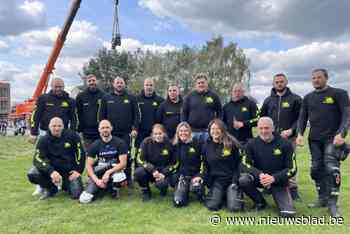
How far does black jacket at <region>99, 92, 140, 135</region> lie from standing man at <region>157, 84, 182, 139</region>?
472 millimetres

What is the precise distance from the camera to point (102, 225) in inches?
200

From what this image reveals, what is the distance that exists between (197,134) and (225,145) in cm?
92

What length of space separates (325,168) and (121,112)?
12.2 ft

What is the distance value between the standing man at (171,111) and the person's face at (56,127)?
1847 millimetres

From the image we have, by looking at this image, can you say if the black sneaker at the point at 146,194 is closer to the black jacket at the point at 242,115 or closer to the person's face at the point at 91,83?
the black jacket at the point at 242,115

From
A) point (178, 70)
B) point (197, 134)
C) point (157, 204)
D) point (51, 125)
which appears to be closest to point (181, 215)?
point (157, 204)

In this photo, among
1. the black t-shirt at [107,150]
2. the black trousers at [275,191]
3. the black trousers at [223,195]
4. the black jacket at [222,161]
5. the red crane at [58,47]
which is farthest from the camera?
the red crane at [58,47]

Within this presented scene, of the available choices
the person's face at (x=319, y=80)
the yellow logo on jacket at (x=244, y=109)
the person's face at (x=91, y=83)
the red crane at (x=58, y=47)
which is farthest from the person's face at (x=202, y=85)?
the red crane at (x=58, y=47)

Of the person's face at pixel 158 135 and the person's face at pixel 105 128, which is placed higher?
the person's face at pixel 105 128

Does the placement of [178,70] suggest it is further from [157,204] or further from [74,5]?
[157,204]

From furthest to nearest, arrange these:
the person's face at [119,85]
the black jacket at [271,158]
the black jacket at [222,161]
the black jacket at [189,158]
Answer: the person's face at [119,85]
the black jacket at [189,158]
the black jacket at [222,161]
the black jacket at [271,158]

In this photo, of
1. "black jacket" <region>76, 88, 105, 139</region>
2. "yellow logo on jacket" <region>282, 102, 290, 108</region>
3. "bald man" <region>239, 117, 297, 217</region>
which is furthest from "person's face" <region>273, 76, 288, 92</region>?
"black jacket" <region>76, 88, 105, 139</region>

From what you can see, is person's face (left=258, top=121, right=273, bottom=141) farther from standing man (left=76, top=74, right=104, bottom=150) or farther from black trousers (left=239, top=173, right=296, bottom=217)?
standing man (left=76, top=74, right=104, bottom=150)

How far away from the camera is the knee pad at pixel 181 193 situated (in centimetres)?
599
